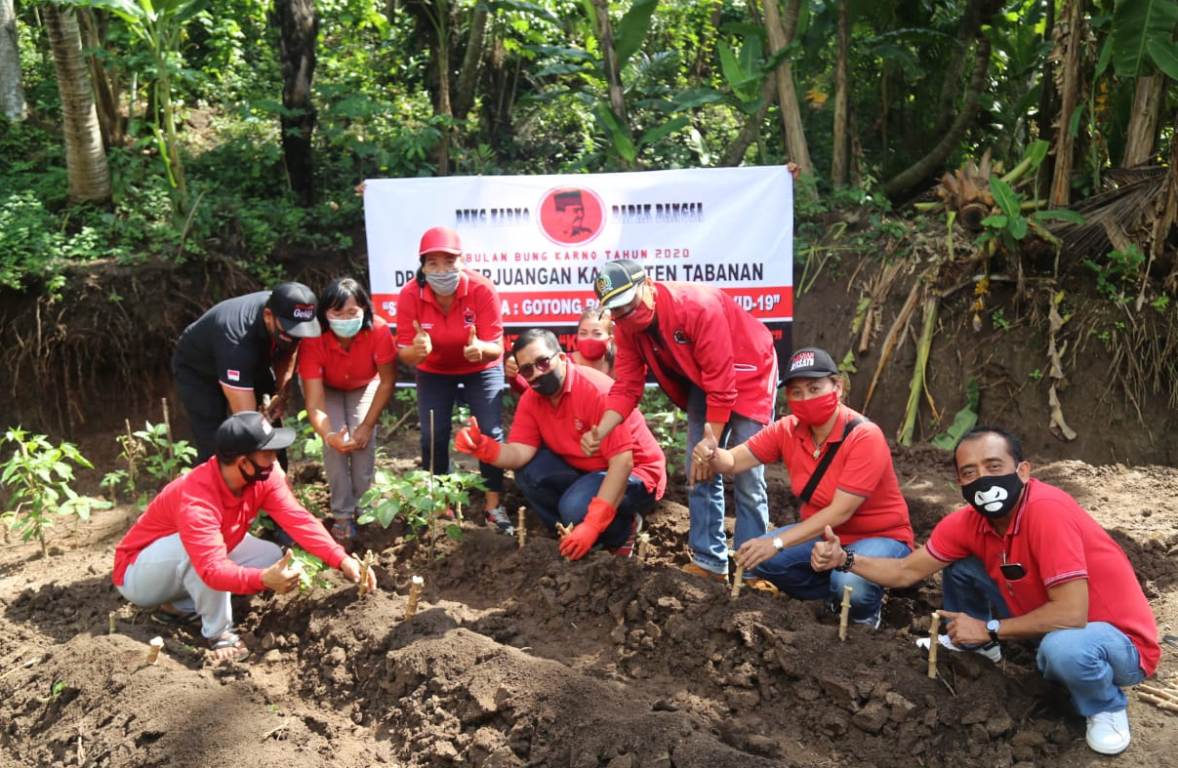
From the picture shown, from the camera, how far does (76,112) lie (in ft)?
27.0

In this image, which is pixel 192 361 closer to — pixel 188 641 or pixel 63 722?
pixel 188 641

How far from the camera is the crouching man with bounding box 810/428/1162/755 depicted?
370 centimetres

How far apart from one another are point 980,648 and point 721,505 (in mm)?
1426

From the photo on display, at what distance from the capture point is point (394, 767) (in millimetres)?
3877

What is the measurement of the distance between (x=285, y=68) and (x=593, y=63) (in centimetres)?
267

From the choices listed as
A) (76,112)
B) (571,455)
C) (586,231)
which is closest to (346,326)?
(571,455)

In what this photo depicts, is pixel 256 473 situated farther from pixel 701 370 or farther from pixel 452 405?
pixel 701 370

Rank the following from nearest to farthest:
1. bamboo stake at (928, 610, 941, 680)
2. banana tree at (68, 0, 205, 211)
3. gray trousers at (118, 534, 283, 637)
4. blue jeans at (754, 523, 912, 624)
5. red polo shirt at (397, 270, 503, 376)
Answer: bamboo stake at (928, 610, 941, 680) < blue jeans at (754, 523, 912, 624) < gray trousers at (118, 534, 283, 637) < red polo shirt at (397, 270, 503, 376) < banana tree at (68, 0, 205, 211)

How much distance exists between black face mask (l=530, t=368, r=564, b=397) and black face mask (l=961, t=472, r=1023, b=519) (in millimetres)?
2145

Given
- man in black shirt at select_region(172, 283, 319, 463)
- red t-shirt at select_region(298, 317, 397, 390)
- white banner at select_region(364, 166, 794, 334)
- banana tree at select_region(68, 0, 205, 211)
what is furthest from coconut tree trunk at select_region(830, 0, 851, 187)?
man in black shirt at select_region(172, 283, 319, 463)

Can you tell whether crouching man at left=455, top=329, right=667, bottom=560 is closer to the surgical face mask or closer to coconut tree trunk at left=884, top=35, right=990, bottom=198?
the surgical face mask

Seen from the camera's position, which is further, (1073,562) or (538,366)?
(538,366)

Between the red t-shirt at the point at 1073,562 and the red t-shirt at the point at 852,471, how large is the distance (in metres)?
0.70

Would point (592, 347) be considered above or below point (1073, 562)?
above
